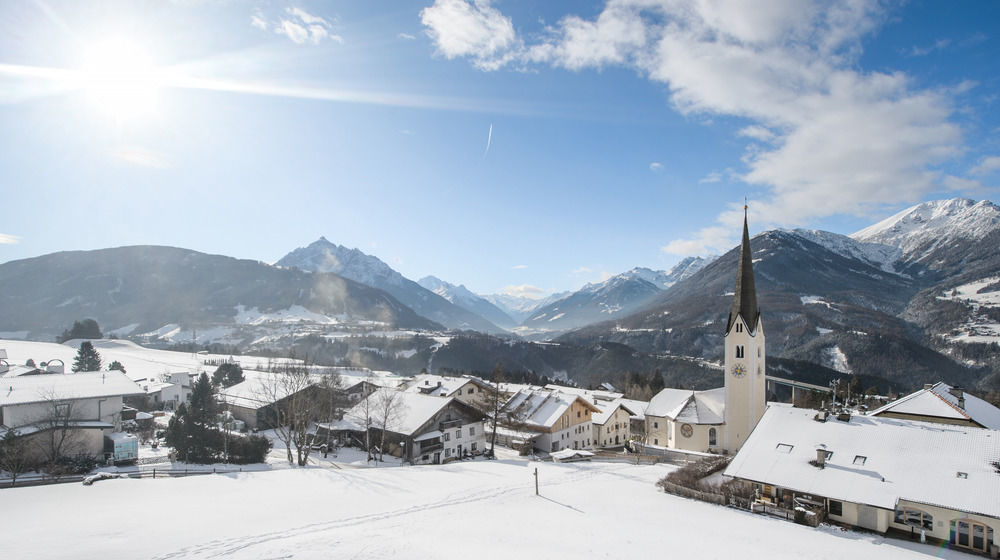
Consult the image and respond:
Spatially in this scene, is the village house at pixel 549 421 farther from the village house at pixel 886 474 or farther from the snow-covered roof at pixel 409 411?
the village house at pixel 886 474

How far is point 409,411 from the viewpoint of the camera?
151ft

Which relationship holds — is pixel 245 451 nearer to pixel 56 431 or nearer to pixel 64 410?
pixel 56 431

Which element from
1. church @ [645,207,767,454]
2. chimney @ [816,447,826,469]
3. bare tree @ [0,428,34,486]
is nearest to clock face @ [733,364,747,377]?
church @ [645,207,767,454]

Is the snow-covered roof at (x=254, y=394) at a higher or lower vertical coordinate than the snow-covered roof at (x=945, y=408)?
lower

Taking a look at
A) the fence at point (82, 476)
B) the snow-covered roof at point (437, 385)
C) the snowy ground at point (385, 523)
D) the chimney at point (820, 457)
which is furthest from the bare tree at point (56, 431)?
the chimney at point (820, 457)

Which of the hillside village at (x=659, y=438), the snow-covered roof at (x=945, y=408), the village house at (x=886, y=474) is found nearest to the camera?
the village house at (x=886, y=474)

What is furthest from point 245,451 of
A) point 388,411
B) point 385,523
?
point 385,523

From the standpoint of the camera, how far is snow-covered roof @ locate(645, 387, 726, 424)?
46.3 meters

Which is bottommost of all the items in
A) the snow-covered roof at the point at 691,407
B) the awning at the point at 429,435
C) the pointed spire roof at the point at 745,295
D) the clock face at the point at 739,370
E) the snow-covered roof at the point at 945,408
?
the awning at the point at 429,435

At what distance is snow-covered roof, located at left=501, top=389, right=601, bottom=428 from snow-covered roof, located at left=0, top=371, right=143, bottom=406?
37.2m

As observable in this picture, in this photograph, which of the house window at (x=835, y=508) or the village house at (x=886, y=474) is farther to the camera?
the house window at (x=835, y=508)

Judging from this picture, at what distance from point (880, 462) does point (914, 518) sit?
115 inches

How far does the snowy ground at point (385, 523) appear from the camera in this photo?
15.6 metres

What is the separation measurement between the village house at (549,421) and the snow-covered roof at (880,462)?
1030 inches
